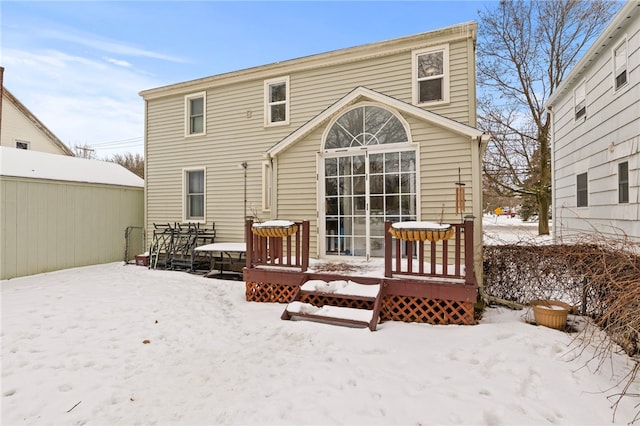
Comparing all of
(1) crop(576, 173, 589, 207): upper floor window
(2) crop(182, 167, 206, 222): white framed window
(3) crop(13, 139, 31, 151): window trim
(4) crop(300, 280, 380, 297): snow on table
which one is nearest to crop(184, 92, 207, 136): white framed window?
(2) crop(182, 167, 206, 222): white framed window

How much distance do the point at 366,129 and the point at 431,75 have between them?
240 centimetres

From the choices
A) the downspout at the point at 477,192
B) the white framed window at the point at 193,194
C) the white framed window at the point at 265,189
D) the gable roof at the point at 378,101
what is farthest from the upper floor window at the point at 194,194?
the downspout at the point at 477,192

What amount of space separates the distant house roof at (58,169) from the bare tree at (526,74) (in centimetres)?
1580

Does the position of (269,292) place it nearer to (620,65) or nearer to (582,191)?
(620,65)

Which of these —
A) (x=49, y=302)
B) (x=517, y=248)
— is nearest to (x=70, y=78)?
(x=49, y=302)

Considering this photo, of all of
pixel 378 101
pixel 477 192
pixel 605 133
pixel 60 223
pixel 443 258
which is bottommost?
pixel 443 258

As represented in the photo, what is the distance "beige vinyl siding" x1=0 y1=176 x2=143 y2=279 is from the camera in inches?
291

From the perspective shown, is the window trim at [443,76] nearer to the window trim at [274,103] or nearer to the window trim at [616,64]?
the window trim at [616,64]

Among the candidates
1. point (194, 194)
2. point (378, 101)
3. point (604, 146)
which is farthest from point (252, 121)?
point (604, 146)

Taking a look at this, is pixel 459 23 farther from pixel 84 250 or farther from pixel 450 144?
pixel 84 250

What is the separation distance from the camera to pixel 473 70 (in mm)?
6707

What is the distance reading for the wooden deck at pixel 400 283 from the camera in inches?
165

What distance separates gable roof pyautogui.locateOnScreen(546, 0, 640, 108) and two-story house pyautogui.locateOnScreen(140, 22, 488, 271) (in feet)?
7.30

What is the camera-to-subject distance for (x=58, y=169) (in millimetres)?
9148
